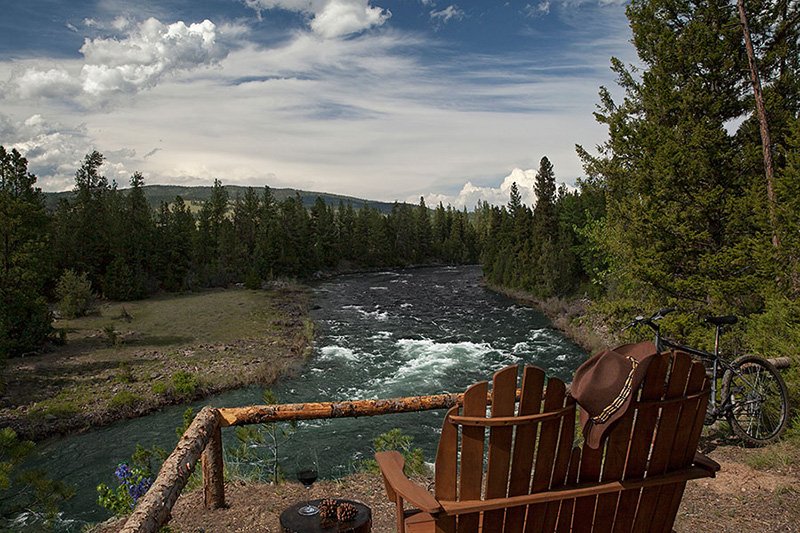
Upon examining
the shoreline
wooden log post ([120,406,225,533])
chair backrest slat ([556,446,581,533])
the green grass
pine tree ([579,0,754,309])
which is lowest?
the green grass

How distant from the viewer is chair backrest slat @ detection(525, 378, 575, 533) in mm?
2475

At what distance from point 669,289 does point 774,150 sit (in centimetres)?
360

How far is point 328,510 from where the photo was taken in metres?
3.71

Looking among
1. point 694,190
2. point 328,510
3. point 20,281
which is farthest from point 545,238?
point 328,510

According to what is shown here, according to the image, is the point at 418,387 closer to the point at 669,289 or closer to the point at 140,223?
the point at 669,289

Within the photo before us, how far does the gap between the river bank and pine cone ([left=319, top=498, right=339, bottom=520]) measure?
14706 millimetres

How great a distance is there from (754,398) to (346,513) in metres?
4.69

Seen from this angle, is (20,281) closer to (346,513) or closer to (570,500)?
(346,513)

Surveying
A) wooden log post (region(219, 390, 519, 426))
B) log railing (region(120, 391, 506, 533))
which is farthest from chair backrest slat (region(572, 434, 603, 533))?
wooden log post (region(219, 390, 519, 426))

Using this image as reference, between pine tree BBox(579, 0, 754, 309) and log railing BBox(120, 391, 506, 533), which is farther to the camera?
pine tree BBox(579, 0, 754, 309)

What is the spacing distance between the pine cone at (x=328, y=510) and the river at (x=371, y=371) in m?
3.19

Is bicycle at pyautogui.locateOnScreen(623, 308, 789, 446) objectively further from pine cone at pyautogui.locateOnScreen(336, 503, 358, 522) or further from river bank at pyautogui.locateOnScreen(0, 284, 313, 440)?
river bank at pyautogui.locateOnScreen(0, 284, 313, 440)

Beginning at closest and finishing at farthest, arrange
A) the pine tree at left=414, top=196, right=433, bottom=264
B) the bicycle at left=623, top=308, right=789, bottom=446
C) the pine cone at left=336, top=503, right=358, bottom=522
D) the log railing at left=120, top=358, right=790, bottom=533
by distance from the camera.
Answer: the pine cone at left=336, top=503, right=358, bottom=522
the log railing at left=120, top=358, right=790, bottom=533
the bicycle at left=623, top=308, right=789, bottom=446
the pine tree at left=414, top=196, right=433, bottom=264

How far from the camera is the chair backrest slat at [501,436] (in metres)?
2.38
